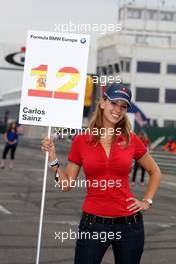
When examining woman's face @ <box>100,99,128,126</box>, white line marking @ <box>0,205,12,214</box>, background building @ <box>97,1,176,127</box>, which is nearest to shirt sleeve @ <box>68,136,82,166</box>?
woman's face @ <box>100,99,128,126</box>

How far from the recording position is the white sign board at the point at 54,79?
606cm

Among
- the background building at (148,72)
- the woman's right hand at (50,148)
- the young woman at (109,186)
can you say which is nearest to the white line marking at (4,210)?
the woman's right hand at (50,148)

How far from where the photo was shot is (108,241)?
4570mm

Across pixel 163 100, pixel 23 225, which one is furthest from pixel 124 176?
pixel 163 100

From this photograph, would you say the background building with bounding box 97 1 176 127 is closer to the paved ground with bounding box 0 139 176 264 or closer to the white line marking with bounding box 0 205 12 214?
the paved ground with bounding box 0 139 176 264

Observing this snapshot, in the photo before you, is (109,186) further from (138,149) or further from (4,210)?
(4,210)

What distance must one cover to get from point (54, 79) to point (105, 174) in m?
1.72

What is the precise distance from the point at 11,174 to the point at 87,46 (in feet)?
54.2

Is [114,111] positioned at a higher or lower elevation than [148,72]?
lower

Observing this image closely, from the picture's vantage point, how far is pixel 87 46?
6.11 meters

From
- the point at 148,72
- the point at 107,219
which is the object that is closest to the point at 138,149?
the point at 107,219

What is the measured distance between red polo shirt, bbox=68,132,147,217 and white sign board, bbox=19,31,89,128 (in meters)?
1.36

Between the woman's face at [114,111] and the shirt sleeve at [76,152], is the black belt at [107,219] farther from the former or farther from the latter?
the woman's face at [114,111]

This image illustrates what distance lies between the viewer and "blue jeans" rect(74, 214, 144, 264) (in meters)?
4.54
